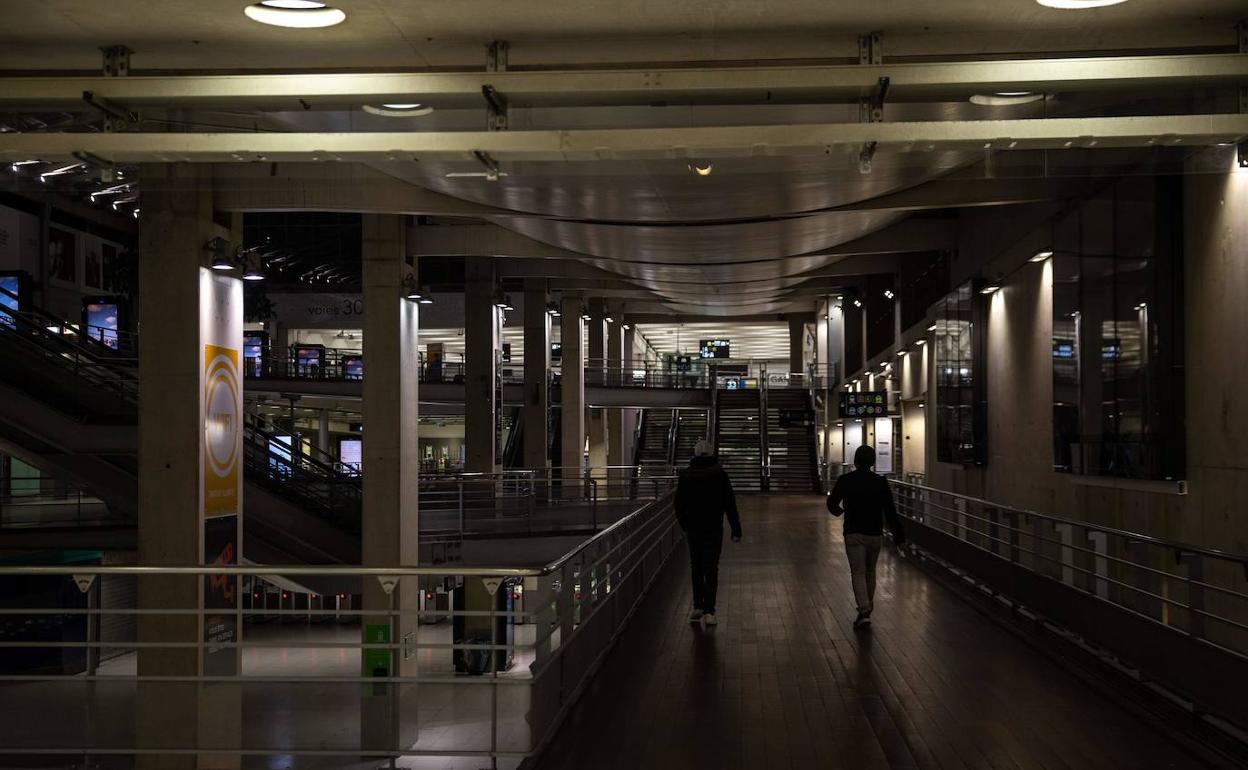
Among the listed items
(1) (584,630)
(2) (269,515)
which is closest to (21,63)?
(1) (584,630)

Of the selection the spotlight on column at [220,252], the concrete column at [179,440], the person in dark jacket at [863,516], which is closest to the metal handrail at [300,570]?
the person in dark jacket at [863,516]

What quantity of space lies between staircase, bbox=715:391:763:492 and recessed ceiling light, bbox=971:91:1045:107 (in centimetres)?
3408

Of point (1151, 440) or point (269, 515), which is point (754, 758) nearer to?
point (1151, 440)

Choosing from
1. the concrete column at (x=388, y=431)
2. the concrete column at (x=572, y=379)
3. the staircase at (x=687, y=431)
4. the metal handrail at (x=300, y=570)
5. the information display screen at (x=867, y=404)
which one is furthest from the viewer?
the staircase at (x=687, y=431)

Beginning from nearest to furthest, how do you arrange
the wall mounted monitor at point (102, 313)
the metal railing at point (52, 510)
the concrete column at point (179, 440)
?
1. the concrete column at point (179, 440)
2. the metal railing at point (52, 510)
3. the wall mounted monitor at point (102, 313)

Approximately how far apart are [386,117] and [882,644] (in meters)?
6.39

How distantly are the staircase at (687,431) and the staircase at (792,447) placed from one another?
2.59 m

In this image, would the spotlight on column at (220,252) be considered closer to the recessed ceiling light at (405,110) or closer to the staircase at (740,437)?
the recessed ceiling light at (405,110)

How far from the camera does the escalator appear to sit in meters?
17.7

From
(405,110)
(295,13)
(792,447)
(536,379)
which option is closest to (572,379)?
(536,379)

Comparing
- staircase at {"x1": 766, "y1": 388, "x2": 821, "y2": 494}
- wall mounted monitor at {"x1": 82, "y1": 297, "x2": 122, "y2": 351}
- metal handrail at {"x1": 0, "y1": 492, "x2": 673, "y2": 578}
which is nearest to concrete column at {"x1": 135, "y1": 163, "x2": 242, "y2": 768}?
metal handrail at {"x1": 0, "y1": 492, "x2": 673, "y2": 578}

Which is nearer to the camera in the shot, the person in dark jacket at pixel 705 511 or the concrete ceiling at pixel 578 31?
the concrete ceiling at pixel 578 31

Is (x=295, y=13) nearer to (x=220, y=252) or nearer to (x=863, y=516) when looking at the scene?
(x=863, y=516)

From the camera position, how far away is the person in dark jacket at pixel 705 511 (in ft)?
36.1
